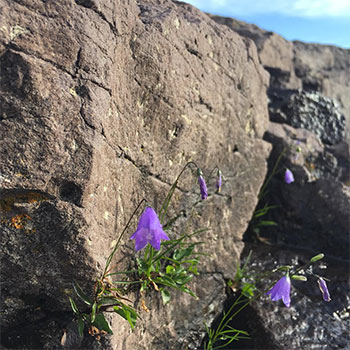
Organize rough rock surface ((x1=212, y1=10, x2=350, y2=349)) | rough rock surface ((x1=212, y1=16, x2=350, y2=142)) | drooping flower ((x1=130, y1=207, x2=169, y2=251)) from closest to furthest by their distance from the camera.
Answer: drooping flower ((x1=130, y1=207, x2=169, y2=251)), rough rock surface ((x1=212, y1=10, x2=350, y2=349)), rough rock surface ((x1=212, y1=16, x2=350, y2=142))

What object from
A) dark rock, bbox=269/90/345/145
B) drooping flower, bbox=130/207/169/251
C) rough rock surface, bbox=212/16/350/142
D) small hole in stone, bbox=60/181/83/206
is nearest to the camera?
drooping flower, bbox=130/207/169/251

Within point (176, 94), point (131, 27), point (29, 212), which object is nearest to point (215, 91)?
point (176, 94)

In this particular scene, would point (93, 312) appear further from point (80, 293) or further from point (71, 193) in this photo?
point (71, 193)

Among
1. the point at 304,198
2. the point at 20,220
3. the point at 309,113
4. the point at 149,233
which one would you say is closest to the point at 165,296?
the point at 149,233

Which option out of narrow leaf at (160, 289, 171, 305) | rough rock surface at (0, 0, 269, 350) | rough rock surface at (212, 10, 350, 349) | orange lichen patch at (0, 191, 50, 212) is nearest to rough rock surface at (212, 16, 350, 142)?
rough rock surface at (212, 10, 350, 349)

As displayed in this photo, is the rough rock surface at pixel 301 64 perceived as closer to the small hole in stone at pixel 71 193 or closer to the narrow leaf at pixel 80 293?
the small hole in stone at pixel 71 193

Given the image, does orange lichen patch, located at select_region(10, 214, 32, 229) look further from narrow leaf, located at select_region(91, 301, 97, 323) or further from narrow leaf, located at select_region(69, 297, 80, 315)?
narrow leaf, located at select_region(91, 301, 97, 323)

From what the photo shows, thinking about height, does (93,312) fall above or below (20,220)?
below

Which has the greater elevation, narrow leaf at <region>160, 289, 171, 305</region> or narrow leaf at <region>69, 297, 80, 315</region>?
narrow leaf at <region>69, 297, 80, 315</region>
